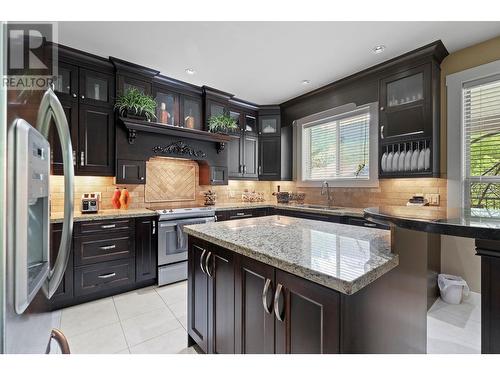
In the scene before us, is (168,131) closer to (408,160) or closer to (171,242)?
(171,242)

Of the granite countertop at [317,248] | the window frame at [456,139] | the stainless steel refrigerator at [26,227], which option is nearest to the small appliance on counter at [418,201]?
the window frame at [456,139]

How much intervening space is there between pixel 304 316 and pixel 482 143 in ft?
9.79

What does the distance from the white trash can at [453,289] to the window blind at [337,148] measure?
1.58 m

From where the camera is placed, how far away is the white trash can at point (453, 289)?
247 centimetres

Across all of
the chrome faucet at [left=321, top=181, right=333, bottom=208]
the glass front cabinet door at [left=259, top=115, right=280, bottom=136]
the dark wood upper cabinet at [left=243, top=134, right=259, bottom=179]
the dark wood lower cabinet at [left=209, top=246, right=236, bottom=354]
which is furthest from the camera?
the glass front cabinet door at [left=259, top=115, right=280, bottom=136]

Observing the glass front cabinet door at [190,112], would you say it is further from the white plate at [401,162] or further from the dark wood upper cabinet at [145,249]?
the white plate at [401,162]

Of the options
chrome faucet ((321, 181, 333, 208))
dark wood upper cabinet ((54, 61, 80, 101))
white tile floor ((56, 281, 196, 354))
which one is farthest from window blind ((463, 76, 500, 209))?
dark wood upper cabinet ((54, 61, 80, 101))

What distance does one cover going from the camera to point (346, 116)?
3.72m

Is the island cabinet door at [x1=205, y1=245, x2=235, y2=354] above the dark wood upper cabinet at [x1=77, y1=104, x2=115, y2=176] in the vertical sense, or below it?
below

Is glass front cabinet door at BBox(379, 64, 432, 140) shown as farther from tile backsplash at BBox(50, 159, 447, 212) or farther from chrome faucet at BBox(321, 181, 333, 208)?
chrome faucet at BBox(321, 181, 333, 208)

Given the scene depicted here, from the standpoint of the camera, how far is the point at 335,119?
3891 millimetres

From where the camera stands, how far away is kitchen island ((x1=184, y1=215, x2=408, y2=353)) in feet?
2.86
